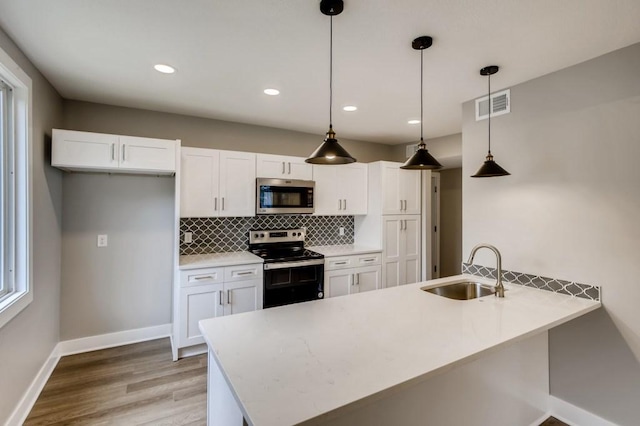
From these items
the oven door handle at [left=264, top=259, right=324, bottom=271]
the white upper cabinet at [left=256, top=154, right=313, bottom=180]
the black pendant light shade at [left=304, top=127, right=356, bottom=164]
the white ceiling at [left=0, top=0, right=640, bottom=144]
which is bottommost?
the oven door handle at [left=264, top=259, right=324, bottom=271]

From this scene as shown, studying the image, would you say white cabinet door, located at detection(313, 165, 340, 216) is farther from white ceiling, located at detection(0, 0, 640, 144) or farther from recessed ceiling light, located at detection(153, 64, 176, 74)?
recessed ceiling light, located at detection(153, 64, 176, 74)

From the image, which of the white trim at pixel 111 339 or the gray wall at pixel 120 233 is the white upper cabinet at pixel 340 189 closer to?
the gray wall at pixel 120 233

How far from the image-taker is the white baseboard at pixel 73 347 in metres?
2.18

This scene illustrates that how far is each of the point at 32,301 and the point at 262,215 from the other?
2.21 m

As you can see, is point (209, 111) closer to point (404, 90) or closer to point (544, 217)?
point (404, 90)

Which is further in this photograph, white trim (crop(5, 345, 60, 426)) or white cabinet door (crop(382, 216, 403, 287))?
white cabinet door (crop(382, 216, 403, 287))

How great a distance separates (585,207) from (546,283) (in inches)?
24.6

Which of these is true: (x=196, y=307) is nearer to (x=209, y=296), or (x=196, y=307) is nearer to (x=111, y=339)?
(x=209, y=296)

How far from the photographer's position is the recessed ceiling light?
234 centimetres

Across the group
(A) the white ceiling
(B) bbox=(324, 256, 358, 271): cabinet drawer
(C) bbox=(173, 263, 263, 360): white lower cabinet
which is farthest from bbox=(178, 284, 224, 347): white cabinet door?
(A) the white ceiling

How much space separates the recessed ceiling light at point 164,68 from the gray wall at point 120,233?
1.14 m

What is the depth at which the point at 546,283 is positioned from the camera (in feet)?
7.88

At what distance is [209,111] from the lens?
340 centimetres

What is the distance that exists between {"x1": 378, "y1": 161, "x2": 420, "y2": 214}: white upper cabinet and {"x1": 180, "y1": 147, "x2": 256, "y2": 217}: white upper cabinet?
1730mm
